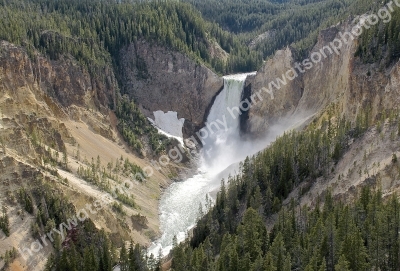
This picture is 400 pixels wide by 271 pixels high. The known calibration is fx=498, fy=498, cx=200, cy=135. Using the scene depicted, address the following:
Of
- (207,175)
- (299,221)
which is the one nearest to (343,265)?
(299,221)

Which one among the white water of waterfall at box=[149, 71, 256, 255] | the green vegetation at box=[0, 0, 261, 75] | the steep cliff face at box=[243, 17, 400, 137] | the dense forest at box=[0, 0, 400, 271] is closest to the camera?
the dense forest at box=[0, 0, 400, 271]

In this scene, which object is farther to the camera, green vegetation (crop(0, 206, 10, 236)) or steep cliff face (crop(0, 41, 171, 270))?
steep cliff face (crop(0, 41, 171, 270))

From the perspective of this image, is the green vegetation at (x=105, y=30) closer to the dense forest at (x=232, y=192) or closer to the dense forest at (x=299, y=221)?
the dense forest at (x=232, y=192)

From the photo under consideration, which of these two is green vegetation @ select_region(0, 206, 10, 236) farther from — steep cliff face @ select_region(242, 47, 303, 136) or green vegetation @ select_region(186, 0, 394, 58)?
A: green vegetation @ select_region(186, 0, 394, 58)

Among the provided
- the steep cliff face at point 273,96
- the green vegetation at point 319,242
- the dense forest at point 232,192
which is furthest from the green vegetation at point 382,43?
the steep cliff face at point 273,96

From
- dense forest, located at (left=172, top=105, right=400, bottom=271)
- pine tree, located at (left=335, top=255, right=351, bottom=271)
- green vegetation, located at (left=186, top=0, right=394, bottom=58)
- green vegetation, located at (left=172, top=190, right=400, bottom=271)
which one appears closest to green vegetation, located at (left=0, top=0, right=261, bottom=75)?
green vegetation, located at (left=186, top=0, right=394, bottom=58)
